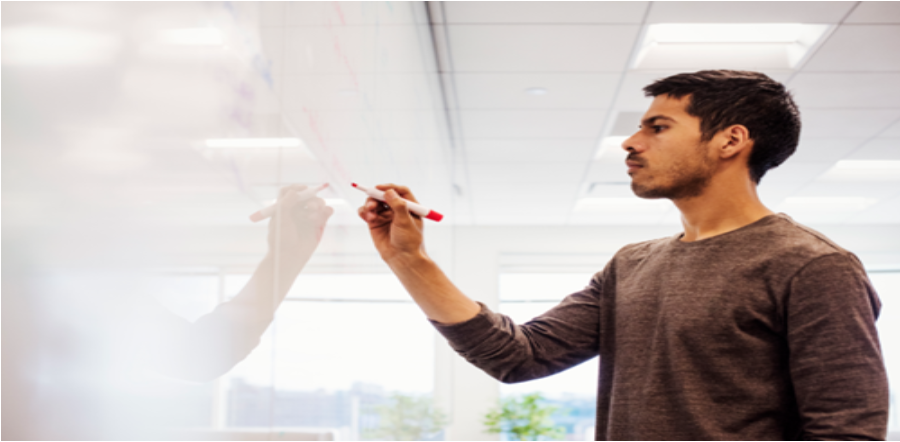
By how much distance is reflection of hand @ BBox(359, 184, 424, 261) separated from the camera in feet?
2.98

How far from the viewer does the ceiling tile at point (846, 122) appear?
3.11 metres

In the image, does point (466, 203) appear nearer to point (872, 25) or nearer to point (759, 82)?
point (872, 25)

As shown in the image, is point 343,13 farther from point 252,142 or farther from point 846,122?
point 846,122

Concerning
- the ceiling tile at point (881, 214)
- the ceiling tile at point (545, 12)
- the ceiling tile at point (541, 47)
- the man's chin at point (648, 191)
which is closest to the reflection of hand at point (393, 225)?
the man's chin at point (648, 191)

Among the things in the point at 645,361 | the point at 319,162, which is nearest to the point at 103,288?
the point at 319,162

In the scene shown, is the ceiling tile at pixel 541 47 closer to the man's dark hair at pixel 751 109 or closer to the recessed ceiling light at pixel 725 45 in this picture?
the recessed ceiling light at pixel 725 45

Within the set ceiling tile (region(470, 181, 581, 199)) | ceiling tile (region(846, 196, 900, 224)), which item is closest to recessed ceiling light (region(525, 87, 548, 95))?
ceiling tile (region(470, 181, 581, 199))

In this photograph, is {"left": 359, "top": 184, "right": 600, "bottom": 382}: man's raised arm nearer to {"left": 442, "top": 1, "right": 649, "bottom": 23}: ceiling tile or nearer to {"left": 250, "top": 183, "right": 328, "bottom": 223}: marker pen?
{"left": 250, "top": 183, "right": 328, "bottom": 223}: marker pen

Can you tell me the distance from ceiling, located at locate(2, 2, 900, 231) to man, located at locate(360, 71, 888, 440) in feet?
0.81

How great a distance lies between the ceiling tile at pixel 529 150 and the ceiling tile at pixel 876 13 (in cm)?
151

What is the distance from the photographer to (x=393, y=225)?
0.93 meters

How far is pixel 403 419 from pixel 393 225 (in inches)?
33.7

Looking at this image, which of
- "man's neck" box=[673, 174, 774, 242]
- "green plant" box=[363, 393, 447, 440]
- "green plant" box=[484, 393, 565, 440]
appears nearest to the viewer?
"man's neck" box=[673, 174, 774, 242]

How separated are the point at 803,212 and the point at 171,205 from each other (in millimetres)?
5663
